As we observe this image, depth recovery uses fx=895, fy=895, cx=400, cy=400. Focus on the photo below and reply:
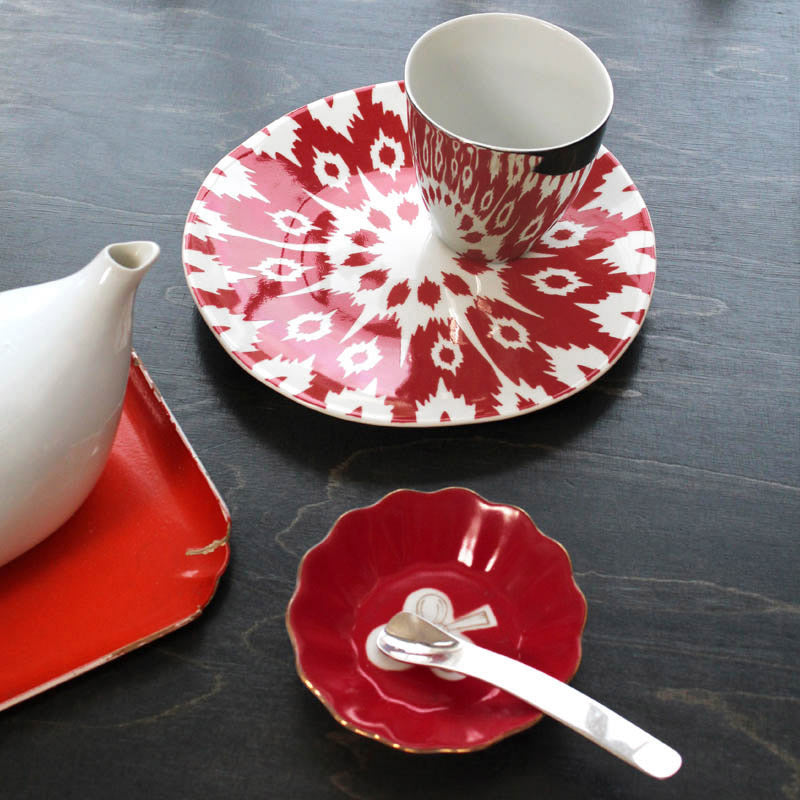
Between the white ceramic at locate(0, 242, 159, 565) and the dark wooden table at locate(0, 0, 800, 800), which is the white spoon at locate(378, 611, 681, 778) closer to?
the dark wooden table at locate(0, 0, 800, 800)

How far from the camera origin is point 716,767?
41cm

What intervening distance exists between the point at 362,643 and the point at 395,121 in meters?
0.38

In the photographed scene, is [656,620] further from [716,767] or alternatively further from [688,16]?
[688,16]

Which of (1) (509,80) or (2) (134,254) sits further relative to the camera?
(1) (509,80)

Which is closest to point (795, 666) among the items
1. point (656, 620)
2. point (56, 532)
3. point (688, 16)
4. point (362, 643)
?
point (656, 620)

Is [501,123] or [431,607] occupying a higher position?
[501,123]

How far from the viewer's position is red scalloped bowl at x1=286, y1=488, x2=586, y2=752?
1.30ft

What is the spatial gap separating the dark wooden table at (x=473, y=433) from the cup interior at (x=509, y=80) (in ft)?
0.34

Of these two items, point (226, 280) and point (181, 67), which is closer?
point (226, 280)

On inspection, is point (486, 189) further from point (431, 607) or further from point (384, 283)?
point (431, 607)

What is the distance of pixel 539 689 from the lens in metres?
0.39

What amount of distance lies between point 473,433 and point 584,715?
179 mm

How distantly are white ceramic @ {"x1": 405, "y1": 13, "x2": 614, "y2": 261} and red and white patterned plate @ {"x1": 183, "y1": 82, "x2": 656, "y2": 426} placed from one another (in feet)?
0.12

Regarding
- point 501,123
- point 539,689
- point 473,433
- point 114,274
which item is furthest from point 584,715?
point 501,123
